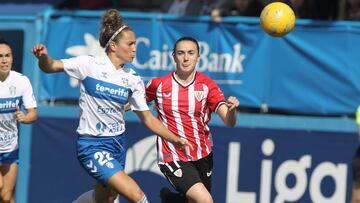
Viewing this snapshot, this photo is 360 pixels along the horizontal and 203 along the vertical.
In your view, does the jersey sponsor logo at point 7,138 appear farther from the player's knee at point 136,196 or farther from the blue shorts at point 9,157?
the player's knee at point 136,196

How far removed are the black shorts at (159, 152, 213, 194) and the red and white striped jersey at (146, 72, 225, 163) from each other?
6 cm

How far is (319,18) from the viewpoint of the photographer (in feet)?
44.3

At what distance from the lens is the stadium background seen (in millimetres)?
12180

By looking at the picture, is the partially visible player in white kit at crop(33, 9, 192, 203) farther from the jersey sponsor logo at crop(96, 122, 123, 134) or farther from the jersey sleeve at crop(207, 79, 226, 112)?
the jersey sleeve at crop(207, 79, 226, 112)

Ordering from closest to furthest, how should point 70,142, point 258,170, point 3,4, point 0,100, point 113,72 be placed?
point 113,72 < point 0,100 < point 258,170 < point 70,142 < point 3,4

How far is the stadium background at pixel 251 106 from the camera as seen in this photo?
12180mm

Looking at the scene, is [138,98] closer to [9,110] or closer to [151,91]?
[151,91]

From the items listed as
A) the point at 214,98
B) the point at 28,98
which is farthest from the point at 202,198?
the point at 28,98

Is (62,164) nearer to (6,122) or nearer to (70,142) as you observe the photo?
(70,142)

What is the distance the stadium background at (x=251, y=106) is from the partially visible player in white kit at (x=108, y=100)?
9.15 ft

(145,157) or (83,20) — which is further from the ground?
(83,20)

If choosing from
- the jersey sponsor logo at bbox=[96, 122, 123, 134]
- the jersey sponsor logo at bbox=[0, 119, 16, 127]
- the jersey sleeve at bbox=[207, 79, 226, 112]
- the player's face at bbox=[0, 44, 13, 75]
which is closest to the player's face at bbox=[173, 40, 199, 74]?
the jersey sleeve at bbox=[207, 79, 226, 112]

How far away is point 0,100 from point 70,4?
13.3 ft

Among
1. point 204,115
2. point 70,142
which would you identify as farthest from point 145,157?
point 204,115
